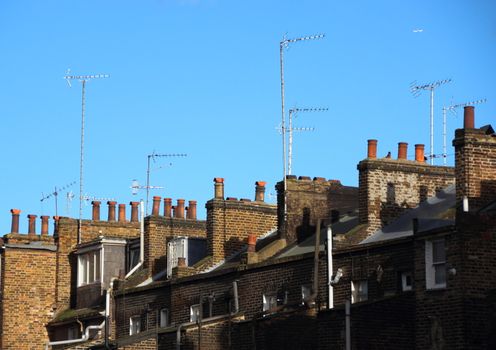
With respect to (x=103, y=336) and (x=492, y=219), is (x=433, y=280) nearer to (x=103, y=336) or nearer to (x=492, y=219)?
(x=492, y=219)

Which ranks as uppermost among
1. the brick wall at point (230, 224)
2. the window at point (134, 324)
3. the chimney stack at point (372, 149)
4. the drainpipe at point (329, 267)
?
the chimney stack at point (372, 149)

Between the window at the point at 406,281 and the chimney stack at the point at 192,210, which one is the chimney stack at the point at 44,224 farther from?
the window at the point at 406,281

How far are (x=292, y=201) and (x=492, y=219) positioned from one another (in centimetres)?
1745

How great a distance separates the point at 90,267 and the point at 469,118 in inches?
1151

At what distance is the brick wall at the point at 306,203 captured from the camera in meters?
62.7

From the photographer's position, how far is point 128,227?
7881cm

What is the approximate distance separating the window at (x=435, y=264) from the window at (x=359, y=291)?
20.4 ft

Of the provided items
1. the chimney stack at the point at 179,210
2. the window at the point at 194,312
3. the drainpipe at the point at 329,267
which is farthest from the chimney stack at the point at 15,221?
the drainpipe at the point at 329,267

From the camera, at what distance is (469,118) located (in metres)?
50.5

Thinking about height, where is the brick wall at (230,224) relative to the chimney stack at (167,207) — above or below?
below

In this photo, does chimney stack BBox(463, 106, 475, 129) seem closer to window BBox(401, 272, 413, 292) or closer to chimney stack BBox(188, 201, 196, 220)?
window BBox(401, 272, 413, 292)

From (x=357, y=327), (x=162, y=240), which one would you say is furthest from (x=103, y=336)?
(x=357, y=327)

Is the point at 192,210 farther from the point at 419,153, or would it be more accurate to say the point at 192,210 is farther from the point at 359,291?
the point at 359,291

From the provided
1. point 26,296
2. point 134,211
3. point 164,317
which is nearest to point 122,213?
point 134,211
